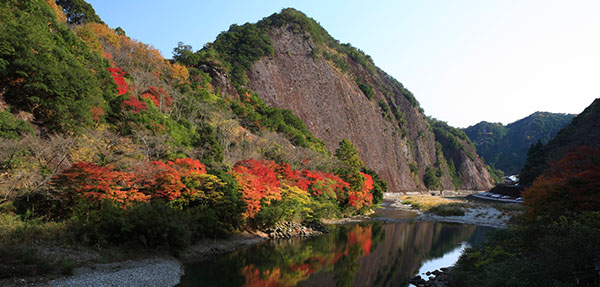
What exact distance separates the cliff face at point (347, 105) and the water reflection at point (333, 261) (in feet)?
139

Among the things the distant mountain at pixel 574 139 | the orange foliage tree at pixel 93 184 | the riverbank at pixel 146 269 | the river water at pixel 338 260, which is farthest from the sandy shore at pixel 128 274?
the distant mountain at pixel 574 139

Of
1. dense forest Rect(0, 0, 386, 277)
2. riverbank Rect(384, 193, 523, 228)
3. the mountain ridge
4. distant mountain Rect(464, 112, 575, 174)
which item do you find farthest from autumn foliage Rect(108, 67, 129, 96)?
distant mountain Rect(464, 112, 575, 174)

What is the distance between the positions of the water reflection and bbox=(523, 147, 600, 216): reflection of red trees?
723 centimetres

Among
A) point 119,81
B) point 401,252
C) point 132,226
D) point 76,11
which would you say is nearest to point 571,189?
point 401,252

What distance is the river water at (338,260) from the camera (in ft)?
48.7

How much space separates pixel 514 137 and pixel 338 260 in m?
190

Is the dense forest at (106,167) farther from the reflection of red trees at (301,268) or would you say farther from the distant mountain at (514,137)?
the distant mountain at (514,137)

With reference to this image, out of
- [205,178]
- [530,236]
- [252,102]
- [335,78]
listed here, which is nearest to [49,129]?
[205,178]

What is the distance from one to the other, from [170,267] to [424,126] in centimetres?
10341

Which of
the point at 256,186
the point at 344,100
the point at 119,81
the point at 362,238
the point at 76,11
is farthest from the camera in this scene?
the point at 344,100

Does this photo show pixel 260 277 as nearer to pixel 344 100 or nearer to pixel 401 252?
pixel 401 252

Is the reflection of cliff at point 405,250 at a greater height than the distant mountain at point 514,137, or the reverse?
the distant mountain at point 514,137

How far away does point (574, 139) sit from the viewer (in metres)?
49.4

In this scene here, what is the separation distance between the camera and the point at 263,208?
23.0 m
